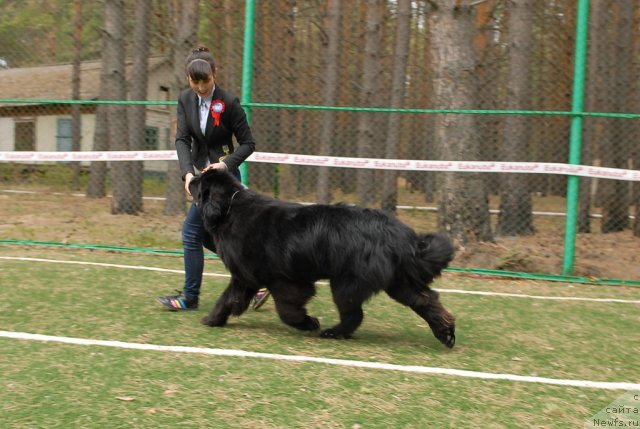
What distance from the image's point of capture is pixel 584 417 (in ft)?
10.9

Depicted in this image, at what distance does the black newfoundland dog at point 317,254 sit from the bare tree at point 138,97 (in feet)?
23.8

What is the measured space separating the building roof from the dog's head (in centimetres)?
823

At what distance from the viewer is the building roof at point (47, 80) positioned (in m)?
14.5

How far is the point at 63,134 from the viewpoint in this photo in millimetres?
15117

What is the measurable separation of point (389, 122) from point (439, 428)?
33.4 feet

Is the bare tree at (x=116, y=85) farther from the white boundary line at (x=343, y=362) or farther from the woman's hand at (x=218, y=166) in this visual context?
the white boundary line at (x=343, y=362)

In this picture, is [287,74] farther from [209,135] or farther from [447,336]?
[447,336]

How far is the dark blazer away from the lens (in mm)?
4918

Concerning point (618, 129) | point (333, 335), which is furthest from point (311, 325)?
point (618, 129)

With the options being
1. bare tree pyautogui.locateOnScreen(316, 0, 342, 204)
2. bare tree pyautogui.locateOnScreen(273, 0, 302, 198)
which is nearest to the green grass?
bare tree pyautogui.locateOnScreen(273, 0, 302, 198)

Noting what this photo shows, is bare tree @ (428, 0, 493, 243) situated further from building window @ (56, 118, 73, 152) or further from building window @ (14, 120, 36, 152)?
building window @ (14, 120, 36, 152)

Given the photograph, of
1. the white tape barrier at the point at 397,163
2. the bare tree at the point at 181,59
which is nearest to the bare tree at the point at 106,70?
the bare tree at the point at 181,59

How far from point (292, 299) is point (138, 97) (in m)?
10.5

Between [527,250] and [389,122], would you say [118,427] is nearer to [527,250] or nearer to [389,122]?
[527,250]
